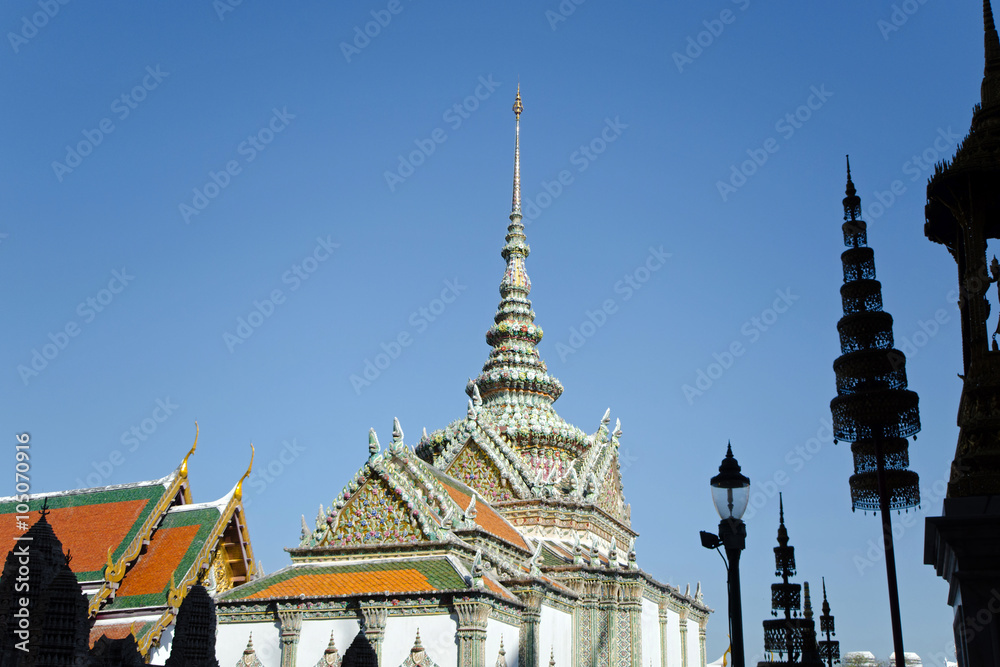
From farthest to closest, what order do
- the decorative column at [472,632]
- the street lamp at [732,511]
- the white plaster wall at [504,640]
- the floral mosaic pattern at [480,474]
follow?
the floral mosaic pattern at [480,474], the white plaster wall at [504,640], the decorative column at [472,632], the street lamp at [732,511]

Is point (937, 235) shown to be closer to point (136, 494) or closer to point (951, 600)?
point (951, 600)

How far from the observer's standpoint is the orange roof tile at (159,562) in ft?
82.4

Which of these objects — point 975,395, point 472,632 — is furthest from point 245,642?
point 975,395

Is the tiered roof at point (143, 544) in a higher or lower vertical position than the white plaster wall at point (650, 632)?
higher

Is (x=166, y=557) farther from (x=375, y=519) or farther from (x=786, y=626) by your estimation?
(x=786, y=626)

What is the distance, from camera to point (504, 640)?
74.8 ft

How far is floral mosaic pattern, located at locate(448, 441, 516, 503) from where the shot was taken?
32.4 m

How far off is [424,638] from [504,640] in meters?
1.96

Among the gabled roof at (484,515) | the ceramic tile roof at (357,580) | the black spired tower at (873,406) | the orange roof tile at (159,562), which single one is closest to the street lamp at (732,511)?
the black spired tower at (873,406)

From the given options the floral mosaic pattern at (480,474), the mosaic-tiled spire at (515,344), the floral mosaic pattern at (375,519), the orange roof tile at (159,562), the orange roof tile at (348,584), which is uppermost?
the mosaic-tiled spire at (515,344)

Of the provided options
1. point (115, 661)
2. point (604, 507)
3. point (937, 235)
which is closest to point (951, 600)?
point (937, 235)

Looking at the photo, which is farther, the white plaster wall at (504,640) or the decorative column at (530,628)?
the decorative column at (530,628)

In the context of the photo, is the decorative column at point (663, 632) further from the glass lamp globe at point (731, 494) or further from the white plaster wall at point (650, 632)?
the glass lamp globe at point (731, 494)

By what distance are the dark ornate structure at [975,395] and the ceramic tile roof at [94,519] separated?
20997mm
